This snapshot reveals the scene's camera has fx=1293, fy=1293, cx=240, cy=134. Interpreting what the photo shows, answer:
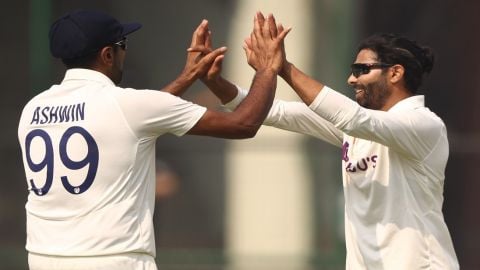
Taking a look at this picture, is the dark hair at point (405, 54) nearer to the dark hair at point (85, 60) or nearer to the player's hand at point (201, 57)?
the player's hand at point (201, 57)

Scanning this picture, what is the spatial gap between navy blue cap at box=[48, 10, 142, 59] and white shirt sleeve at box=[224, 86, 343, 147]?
99 centimetres

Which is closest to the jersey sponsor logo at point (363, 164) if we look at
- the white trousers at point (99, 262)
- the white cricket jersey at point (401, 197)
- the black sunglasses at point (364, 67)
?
the white cricket jersey at point (401, 197)

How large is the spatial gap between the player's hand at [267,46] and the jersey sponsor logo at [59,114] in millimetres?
813

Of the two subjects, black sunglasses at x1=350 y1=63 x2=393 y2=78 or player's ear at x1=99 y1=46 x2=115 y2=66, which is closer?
player's ear at x1=99 y1=46 x2=115 y2=66

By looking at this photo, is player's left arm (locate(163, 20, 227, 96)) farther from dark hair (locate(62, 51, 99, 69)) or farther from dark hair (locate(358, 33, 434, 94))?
dark hair (locate(358, 33, 434, 94))

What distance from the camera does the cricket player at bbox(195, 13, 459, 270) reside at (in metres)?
5.82

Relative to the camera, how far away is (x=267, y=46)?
222 inches

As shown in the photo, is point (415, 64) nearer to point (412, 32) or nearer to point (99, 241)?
point (99, 241)

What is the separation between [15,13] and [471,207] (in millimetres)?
3981

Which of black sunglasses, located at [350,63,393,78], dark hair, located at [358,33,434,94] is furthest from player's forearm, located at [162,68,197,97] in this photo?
dark hair, located at [358,33,434,94]

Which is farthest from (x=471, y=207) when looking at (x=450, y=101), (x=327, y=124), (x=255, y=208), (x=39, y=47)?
(x=327, y=124)

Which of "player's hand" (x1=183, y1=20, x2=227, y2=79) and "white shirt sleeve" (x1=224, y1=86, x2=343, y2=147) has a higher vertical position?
"player's hand" (x1=183, y1=20, x2=227, y2=79)

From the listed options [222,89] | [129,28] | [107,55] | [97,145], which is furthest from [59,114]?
[222,89]

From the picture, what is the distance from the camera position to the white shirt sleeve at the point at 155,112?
5297 mm
